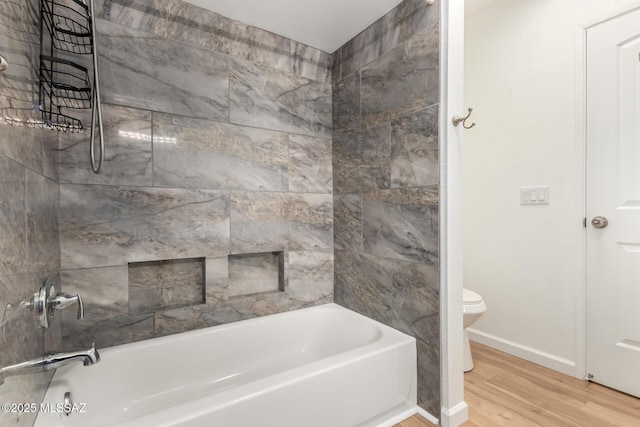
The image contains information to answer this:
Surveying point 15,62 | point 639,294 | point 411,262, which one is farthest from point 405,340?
point 15,62

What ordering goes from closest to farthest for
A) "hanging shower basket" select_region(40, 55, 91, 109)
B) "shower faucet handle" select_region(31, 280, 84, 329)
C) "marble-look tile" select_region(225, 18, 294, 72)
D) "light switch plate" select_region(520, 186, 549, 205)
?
"shower faucet handle" select_region(31, 280, 84, 329), "hanging shower basket" select_region(40, 55, 91, 109), "marble-look tile" select_region(225, 18, 294, 72), "light switch plate" select_region(520, 186, 549, 205)

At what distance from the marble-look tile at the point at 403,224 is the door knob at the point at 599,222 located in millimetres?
1088

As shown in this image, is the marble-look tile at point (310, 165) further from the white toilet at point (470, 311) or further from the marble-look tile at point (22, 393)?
the marble-look tile at point (22, 393)

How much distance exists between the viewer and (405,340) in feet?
5.42

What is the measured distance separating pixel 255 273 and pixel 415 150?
1.29m

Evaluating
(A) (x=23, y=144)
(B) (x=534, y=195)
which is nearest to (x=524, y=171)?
(B) (x=534, y=195)

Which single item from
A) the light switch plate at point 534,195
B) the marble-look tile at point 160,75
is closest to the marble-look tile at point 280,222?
the marble-look tile at point 160,75

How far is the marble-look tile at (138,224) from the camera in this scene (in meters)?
1.49

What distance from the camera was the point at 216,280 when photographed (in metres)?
1.87

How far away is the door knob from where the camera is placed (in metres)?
1.80

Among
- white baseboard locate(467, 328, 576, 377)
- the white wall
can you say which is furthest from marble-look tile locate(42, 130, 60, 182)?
white baseboard locate(467, 328, 576, 377)

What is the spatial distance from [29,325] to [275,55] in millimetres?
1926

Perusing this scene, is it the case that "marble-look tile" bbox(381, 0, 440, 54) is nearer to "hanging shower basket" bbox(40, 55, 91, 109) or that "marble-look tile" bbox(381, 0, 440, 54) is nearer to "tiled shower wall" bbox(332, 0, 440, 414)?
"tiled shower wall" bbox(332, 0, 440, 414)

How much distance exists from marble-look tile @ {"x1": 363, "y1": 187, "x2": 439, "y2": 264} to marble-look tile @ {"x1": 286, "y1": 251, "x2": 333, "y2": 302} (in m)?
0.40
